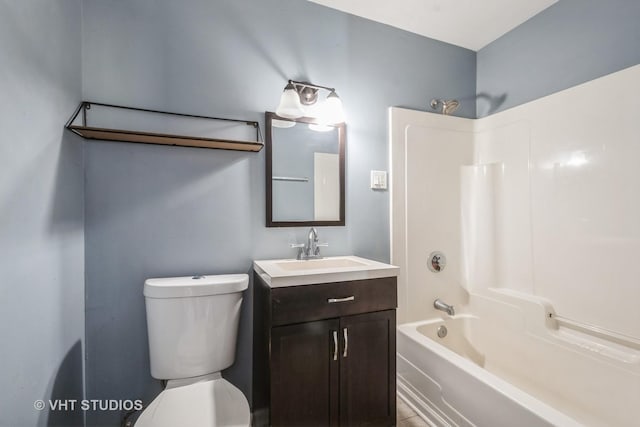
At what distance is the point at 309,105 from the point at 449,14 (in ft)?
3.63

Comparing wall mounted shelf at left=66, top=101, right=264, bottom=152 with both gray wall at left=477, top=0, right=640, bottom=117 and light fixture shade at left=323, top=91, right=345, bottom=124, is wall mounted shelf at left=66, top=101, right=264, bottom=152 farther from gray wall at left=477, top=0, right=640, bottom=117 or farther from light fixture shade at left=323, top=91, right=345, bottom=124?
gray wall at left=477, top=0, right=640, bottom=117

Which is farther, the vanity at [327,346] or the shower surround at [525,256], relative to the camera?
the shower surround at [525,256]

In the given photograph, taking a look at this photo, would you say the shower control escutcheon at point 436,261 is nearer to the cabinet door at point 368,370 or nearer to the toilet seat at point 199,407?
the cabinet door at point 368,370

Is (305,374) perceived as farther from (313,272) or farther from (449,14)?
(449,14)

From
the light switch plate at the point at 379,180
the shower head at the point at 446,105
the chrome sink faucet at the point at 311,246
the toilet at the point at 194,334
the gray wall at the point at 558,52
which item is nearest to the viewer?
the toilet at the point at 194,334

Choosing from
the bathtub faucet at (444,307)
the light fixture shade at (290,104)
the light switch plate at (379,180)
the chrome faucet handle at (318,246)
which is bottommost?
the bathtub faucet at (444,307)

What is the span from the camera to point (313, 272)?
124 centimetres

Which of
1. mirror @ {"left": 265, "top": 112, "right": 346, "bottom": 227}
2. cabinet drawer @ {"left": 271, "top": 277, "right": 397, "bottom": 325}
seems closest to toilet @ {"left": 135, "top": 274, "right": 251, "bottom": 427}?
cabinet drawer @ {"left": 271, "top": 277, "right": 397, "bottom": 325}

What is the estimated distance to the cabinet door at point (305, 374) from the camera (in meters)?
1.18

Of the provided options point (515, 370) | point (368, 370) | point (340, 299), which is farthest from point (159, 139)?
point (515, 370)

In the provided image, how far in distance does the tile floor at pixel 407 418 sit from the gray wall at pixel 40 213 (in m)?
1.56

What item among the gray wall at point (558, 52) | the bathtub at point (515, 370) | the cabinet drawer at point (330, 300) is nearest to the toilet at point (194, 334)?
the cabinet drawer at point (330, 300)

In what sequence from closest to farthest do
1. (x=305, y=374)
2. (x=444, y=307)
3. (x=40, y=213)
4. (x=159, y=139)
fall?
(x=40, y=213) < (x=305, y=374) < (x=159, y=139) < (x=444, y=307)

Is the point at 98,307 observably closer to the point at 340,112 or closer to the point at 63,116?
the point at 63,116
